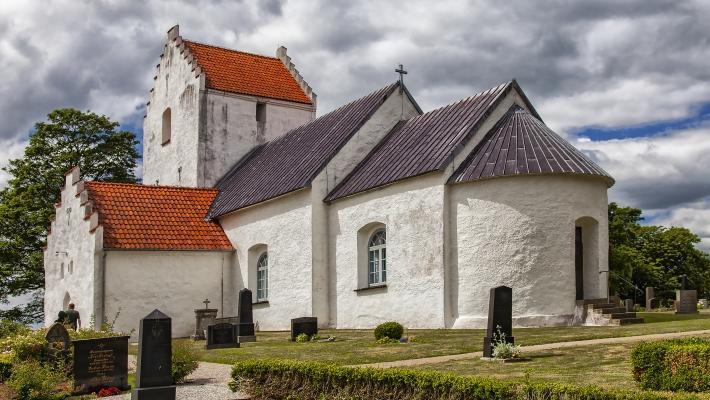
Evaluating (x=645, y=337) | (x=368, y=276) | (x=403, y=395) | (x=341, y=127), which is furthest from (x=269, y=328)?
(x=403, y=395)

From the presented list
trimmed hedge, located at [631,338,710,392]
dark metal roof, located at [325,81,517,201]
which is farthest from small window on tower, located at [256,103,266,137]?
trimmed hedge, located at [631,338,710,392]

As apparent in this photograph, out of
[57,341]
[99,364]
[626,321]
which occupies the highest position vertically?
[626,321]

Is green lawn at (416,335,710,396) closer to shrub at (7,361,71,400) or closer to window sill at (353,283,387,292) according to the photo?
shrub at (7,361,71,400)

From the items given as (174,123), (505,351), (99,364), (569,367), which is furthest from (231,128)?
(569,367)

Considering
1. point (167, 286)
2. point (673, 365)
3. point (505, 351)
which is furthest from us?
point (167, 286)

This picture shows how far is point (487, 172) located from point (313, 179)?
624 centimetres

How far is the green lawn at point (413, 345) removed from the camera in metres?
14.8

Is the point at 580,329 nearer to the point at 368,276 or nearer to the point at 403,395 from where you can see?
the point at 368,276

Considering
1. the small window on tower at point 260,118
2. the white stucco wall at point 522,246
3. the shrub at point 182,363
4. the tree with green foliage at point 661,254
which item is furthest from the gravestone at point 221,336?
the tree with green foliage at point 661,254

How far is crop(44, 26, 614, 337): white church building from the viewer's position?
63.2 ft

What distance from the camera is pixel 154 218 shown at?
27328 millimetres

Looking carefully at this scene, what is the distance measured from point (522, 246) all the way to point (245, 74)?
733 inches

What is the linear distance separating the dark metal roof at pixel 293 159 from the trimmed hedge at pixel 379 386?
40.8 ft

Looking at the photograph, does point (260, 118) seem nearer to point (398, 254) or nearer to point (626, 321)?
point (398, 254)
